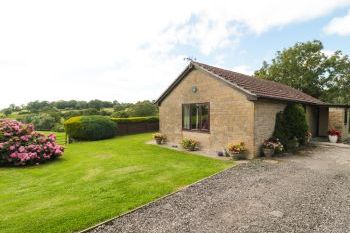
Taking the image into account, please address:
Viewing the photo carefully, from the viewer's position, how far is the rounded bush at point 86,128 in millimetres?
20328

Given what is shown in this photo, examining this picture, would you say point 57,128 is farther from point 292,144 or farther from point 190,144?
point 292,144

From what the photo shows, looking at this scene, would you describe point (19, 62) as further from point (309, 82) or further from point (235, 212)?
point (309, 82)

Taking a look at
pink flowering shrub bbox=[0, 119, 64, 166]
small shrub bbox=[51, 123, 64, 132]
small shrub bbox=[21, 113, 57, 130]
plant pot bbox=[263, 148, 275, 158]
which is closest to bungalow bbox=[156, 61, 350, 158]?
plant pot bbox=[263, 148, 275, 158]

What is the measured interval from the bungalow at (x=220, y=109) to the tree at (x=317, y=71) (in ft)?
43.1

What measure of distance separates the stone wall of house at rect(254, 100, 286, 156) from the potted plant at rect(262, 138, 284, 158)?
26cm

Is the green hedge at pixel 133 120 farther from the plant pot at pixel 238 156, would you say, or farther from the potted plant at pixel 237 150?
the plant pot at pixel 238 156

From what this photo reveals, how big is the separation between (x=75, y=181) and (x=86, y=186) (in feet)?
2.87

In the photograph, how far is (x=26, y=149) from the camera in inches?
465

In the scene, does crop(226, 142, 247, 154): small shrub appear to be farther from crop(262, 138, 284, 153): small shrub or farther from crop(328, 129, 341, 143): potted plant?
crop(328, 129, 341, 143): potted plant

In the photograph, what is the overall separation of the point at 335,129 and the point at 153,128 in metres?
18.2

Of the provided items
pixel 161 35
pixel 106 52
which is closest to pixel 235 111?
pixel 161 35

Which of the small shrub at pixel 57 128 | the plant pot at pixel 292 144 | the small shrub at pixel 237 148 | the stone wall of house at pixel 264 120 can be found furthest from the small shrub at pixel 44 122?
the plant pot at pixel 292 144

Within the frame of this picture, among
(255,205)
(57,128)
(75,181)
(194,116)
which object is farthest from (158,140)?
(57,128)

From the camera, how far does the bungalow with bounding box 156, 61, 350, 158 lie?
12094mm
